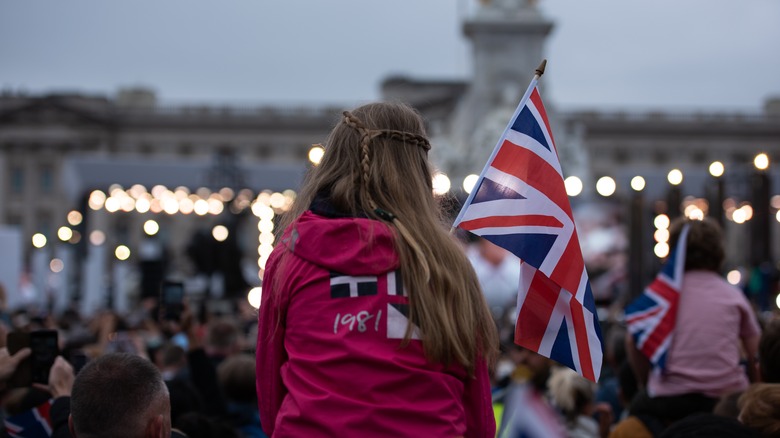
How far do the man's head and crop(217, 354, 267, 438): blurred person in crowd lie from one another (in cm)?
257

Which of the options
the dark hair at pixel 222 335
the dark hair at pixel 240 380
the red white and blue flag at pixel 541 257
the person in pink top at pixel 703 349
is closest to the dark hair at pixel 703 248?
the person in pink top at pixel 703 349

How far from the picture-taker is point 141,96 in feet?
285

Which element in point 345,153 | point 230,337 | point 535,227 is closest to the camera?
point 345,153

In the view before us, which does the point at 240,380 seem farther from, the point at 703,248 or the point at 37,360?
the point at 703,248

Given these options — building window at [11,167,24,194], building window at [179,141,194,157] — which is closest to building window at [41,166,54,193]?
building window at [11,167,24,194]

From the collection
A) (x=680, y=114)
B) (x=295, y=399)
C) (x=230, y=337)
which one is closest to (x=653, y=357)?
(x=295, y=399)

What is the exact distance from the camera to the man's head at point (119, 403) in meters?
3.06

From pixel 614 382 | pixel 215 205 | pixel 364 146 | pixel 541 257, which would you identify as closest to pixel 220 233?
pixel 215 205

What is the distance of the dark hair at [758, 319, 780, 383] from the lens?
4.21 m

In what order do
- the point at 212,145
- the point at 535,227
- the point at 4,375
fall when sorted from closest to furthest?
the point at 535,227
the point at 4,375
the point at 212,145

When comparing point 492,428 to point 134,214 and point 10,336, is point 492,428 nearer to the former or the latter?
point 10,336

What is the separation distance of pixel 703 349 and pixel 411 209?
2372 millimetres

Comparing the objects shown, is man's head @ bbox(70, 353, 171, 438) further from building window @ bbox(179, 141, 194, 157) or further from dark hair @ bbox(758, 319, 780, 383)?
building window @ bbox(179, 141, 194, 157)

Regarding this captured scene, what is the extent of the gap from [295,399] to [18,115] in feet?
274
